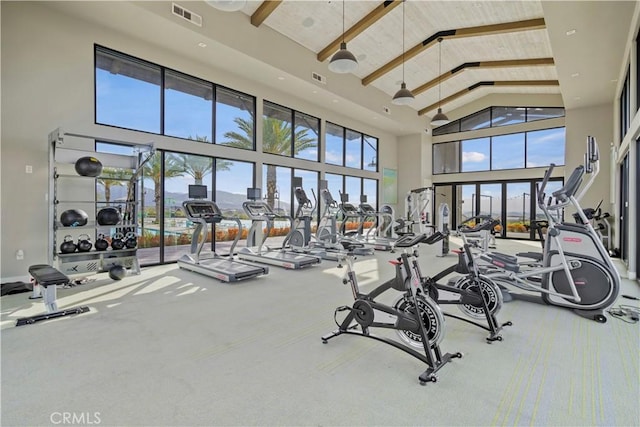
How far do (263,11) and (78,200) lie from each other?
5.27 m

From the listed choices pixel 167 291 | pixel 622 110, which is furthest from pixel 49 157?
pixel 622 110

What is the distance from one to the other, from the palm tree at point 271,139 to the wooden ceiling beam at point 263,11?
232cm

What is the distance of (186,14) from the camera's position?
6.00 meters

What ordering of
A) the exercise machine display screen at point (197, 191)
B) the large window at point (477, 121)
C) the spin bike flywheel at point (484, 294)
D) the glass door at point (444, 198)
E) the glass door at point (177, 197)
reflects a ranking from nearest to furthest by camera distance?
the spin bike flywheel at point (484, 294), the exercise machine display screen at point (197, 191), the glass door at point (177, 197), the large window at point (477, 121), the glass door at point (444, 198)

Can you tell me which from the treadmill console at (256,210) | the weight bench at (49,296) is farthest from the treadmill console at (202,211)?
the weight bench at (49,296)

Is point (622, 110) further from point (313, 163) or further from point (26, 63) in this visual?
point (26, 63)

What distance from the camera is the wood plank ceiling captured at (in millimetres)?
7270

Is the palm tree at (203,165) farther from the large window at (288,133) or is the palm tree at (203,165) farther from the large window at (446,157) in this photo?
the large window at (446,157)

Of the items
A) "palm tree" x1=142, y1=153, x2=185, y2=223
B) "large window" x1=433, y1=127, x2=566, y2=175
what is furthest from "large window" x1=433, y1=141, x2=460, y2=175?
"palm tree" x1=142, y1=153, x2=185, y2=223

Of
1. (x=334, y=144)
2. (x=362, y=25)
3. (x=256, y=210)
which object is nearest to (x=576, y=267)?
(x=256, y=210)

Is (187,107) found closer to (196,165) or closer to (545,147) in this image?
Result: (196,165)

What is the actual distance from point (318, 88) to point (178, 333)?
7759mm

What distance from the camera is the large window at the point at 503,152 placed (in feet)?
38.4

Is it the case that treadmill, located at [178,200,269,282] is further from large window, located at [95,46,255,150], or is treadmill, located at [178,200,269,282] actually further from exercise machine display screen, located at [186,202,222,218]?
large window, located at [95,46,255,150]
